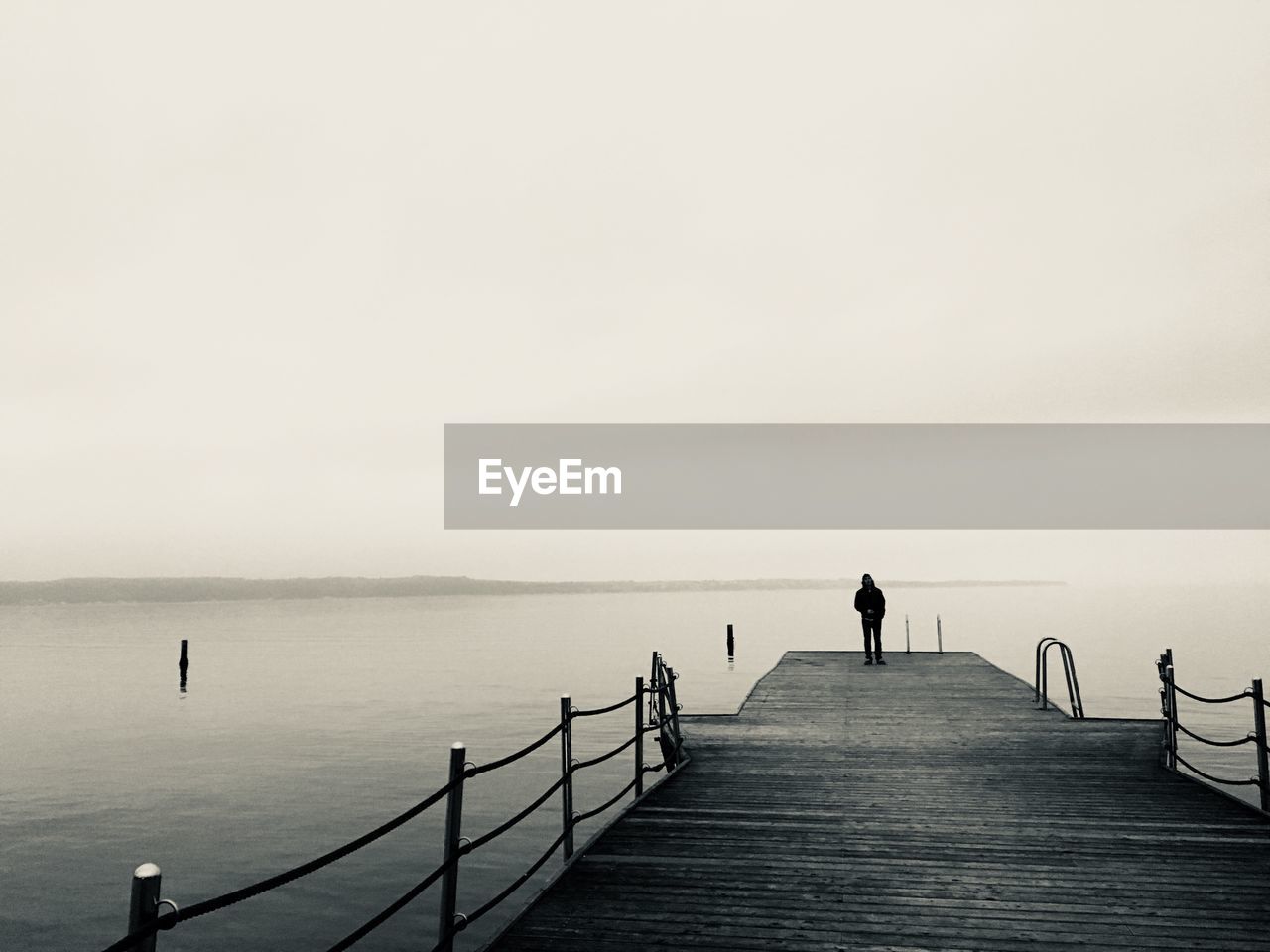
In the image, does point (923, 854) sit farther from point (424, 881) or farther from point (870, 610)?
point (870, 610)

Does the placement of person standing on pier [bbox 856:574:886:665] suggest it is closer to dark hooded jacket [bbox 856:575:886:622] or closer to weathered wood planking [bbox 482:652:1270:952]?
dark hooded jacket [bbox 856:575:886:622]

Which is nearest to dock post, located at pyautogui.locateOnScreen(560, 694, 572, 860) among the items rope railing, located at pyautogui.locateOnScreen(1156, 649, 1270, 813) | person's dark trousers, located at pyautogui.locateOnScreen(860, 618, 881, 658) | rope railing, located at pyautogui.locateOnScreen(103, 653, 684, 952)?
rope railing, located at pyautogui.locateOnScreen(103, 653, 684, 952)

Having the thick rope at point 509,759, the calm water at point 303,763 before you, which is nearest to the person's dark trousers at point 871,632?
the calm water at point 303,763

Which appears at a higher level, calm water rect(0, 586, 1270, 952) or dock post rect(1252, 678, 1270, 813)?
dock post rect(1252, 678, 1270, 813)

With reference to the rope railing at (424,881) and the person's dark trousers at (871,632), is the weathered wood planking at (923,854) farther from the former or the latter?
the person's dark trousers at (871,632)

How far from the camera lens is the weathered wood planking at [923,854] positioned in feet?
19.6

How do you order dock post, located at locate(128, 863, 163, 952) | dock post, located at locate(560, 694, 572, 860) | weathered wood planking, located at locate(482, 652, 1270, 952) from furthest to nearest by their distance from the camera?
dock post, located at locate(560, 694, 572, 860) → weathered wood planking, located at locate(482, 652, 1270, 952) → dock post, located at locate(128, 863, 163, 952)

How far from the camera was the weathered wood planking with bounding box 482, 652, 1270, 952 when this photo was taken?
597 centimetres

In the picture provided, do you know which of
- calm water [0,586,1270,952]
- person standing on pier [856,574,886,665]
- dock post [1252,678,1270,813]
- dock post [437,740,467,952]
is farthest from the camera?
person standing on pier [856,574,886,665]

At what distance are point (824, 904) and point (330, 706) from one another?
39.5m

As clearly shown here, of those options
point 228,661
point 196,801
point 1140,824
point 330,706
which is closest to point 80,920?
point 196,801

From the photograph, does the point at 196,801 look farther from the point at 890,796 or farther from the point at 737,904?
the point at 737,904

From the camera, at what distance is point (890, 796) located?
10016mm

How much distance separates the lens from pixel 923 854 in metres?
7.79
